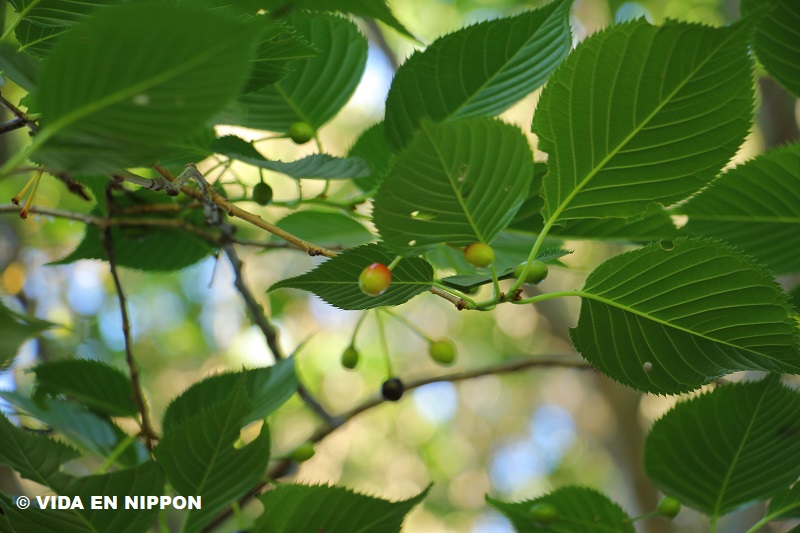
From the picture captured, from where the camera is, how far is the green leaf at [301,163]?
26.6 inches

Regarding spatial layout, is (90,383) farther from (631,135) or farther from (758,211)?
(758,211)

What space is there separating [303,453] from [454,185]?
0.53m

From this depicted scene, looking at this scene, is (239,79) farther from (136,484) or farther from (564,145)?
(136,484)

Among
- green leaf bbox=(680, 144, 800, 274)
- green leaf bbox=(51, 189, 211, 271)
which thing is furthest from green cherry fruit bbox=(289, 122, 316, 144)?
green leaf bbox=(680, 144, 800, 274)

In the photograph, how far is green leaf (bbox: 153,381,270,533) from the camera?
0.67m

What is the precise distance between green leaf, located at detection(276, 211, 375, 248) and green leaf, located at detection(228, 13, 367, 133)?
0.12 metres

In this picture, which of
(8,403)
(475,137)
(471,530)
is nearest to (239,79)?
(475,137)

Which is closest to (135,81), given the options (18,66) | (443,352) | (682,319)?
(18,66)

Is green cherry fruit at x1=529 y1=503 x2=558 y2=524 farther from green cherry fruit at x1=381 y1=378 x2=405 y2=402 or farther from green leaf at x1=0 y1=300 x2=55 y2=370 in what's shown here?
green leaf at x1=0 y1=300 x2=55 y2=370

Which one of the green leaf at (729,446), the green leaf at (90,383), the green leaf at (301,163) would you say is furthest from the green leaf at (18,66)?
the green leaf at (729,446)

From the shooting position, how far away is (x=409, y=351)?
21.4 feet

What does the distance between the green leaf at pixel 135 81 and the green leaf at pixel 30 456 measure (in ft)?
1.15

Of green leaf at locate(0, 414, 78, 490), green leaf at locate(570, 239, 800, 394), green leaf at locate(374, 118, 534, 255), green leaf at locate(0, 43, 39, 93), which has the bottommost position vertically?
green leaf at locate(0, 414, 78, 490)

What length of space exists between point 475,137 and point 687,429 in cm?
51
